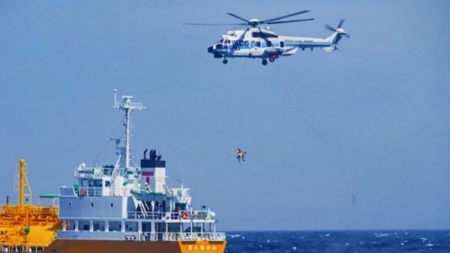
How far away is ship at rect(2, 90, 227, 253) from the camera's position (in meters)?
55.6

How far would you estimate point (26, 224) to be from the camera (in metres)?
62.1

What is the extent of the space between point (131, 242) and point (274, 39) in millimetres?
32842

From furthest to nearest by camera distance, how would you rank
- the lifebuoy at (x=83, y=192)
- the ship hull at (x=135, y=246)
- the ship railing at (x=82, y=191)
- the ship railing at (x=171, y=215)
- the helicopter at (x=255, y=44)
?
1. the helicopter at (x=255, y=44)
2. the lifebuoy at (x=83, y=192)
3. the ship railing at (x=82, y=191)
4. the ship railing at (x=171, y=215)
5. the ship hull at (x=135, y=246)

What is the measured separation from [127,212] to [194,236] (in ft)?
9.70

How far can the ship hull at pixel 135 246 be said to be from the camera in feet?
179

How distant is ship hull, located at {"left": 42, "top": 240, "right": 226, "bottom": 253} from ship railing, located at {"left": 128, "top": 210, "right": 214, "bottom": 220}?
1279 mm

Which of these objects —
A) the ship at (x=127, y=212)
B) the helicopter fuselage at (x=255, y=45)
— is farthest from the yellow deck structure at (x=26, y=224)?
the helicopter fuselage at (x=255, y=45)

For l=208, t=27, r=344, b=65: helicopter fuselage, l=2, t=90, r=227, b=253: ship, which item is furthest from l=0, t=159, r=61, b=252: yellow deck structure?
l=208, t=27, r=344, b=65: helicopter fuselage

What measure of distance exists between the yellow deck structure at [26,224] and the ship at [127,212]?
2091 millimetres

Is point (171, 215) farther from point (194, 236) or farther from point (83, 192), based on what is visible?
point (83, 192)

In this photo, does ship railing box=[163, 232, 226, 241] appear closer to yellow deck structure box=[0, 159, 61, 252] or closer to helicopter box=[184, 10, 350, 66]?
yellow deck structure box=[0, 159, 61, 252]

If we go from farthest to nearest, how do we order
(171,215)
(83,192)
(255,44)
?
(255,44) < (83,192) < (171,215)

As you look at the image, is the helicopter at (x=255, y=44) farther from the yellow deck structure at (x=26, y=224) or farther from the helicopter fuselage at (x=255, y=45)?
the yellow deck structure at (x=26, y=224)

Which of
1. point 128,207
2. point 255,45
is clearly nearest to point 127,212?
point 128,207
